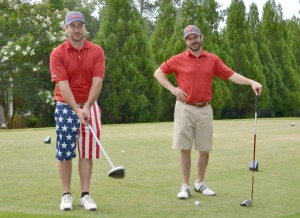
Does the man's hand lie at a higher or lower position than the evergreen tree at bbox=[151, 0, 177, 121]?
lower

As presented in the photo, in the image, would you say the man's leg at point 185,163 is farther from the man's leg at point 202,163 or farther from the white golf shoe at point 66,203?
the white golf shoe at point 66,203

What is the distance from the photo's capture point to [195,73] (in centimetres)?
617

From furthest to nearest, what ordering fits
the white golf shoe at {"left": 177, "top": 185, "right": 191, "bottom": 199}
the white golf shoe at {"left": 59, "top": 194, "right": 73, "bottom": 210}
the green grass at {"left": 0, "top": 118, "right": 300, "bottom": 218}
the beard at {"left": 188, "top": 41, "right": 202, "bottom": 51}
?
the beard at {"left": 188, "top": 41, "right": 202, "bottom": 51} → the white golf shoe at {"left": 177, "top": 185, "right": 191, "bottom": 199} → the green grass at {"left": 0, "top": 118, "right": 300, "bottom": 218} → the white golf shoe at {"left": 59, "top": 194, "right": 73, "bottom": 210}

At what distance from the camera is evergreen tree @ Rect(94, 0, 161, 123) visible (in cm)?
2444

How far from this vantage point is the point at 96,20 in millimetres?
36188

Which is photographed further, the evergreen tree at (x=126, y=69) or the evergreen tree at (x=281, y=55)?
the evergreen tree at (x=281, y=55)

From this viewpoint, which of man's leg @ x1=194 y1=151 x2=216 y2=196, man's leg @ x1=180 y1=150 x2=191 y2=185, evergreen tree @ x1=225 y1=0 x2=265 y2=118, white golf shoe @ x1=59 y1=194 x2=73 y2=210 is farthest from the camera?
evergreen tree @ x1=225 y1=0 x2=265 y2=118

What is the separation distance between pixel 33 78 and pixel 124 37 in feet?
14.6

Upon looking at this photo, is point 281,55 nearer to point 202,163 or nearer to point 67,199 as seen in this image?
point 202,163

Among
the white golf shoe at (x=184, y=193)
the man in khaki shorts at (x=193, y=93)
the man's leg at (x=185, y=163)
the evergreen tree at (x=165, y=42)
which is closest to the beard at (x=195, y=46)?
the man in khaki shorts at (x=193, y=93)

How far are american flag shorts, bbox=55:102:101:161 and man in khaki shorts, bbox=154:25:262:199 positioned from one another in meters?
1.04

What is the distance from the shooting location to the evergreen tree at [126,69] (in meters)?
24.4

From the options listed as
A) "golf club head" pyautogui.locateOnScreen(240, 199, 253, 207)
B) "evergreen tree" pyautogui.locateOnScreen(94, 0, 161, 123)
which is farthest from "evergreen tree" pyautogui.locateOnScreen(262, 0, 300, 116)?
"golf club head" pyautogui.locateOnScreen(240, 199, 253, 207)

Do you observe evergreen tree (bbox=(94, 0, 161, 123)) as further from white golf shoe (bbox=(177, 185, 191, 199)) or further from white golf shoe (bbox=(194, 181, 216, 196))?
white golf shoe (bbox=(177, 185, 191, 199))
